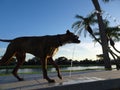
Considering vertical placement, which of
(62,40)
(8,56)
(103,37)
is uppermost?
(103,37)

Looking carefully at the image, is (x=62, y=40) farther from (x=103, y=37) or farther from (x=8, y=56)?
(x=103, y=37)

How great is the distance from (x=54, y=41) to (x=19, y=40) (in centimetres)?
126

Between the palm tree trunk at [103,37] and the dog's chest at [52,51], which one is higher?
the palm tree trunk at [103,37]

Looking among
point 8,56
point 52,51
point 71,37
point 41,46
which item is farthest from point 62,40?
point 8,56

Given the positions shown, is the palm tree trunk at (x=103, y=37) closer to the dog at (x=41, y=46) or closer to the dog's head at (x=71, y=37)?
the dog at (x=41, y=46)

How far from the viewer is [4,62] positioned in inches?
344

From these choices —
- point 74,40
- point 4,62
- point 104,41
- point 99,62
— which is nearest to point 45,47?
point 74,40

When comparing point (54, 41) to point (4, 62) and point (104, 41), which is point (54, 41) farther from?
point (104, 41)

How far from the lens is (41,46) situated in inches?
322

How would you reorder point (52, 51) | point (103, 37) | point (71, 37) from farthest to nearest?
point (103, 37) → point (52, 51) → point (71, 37)

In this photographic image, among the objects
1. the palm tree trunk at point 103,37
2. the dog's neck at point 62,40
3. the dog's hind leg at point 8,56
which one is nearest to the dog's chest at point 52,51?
the dog's neck at point 62,40

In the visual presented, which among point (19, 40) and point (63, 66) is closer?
point (19, 40)

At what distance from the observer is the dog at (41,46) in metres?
8.03

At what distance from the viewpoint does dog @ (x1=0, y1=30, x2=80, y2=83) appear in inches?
316
